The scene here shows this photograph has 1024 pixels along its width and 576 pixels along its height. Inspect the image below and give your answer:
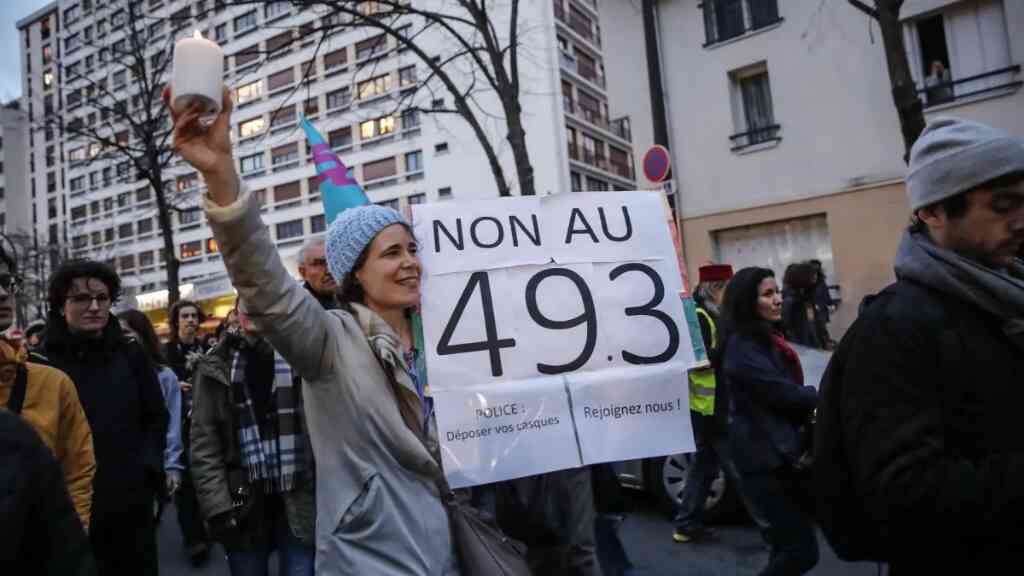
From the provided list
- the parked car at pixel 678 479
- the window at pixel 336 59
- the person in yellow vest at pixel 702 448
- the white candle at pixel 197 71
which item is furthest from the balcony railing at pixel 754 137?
the window at pixel 336 59

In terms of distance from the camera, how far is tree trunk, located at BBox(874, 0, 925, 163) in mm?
7535

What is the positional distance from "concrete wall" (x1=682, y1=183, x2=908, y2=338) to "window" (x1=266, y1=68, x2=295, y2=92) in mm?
42483

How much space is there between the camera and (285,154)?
48.8 metres

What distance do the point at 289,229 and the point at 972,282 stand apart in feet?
161

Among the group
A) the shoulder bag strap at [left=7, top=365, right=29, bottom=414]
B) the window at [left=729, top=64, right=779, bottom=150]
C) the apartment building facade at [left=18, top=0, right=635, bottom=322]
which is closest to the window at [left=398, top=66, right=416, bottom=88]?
the apartment building facade at [left=18, top=0, right=635, bottom=322]

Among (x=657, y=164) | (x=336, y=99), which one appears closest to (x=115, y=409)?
(x=657, y=164)

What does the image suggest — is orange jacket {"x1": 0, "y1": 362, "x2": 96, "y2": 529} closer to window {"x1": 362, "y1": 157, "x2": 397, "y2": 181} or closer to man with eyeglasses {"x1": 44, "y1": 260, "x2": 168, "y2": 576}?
man with eyeglasses {"x1": 44, "y1": 260, "x2": 168, "y2": 576}

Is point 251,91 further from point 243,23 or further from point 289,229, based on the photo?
point 289,229

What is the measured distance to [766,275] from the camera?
4.11 m

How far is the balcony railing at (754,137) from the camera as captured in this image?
13727 mm

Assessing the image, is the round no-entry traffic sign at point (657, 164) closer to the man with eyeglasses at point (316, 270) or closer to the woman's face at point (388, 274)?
the man with eyeglasses at point (316, 270)

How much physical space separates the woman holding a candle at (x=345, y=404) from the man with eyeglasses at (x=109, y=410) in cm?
201

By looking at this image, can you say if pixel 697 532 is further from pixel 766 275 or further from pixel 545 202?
pixel 545 202

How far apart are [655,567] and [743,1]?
12.8m
